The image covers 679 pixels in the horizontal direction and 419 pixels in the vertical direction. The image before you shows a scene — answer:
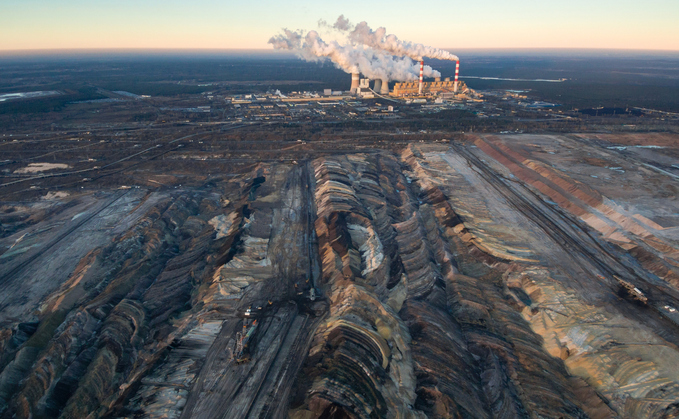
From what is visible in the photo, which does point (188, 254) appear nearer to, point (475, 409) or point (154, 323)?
point (154, 323)

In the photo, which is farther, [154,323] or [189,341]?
[154,323]

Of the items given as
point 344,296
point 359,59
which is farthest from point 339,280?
point 359,59

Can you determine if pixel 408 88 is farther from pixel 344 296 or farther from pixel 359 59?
pixel 344 296

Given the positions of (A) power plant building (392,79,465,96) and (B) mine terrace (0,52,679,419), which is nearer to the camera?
(B) mine terrace (0,52,679,419)

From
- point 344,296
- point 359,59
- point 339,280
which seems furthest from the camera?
point 359,59

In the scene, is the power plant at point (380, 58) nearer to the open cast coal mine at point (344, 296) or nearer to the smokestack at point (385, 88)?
the smokestack at point (385, 88)

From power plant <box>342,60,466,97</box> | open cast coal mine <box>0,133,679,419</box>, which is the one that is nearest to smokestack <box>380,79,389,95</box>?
power plant <box>342,60,466,97</box>

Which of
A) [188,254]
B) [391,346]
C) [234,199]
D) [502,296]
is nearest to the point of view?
[391,346]

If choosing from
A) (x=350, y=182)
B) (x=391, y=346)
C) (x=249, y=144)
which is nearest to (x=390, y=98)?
(x=249, y=144)

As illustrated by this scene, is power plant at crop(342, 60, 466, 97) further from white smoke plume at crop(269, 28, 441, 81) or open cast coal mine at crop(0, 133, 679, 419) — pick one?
open cast coal mine at crop(0, 133, 679, 419)
